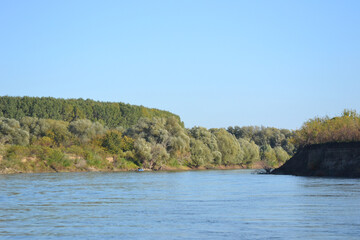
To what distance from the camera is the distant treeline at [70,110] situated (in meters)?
130

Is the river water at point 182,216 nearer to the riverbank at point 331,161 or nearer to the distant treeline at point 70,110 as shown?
the riverbank at point 331,161

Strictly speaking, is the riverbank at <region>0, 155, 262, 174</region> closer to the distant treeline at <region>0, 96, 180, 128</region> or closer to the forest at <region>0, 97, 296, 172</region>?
the forest at <region>0, 97, 296, 172</region>

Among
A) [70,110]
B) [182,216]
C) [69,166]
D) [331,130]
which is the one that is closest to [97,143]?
[69,166]

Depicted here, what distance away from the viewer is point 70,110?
→ 141 m

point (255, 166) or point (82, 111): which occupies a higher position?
point (82, 111)

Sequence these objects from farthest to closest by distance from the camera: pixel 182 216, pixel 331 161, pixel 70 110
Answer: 1. pixel 70 110
2. pixel 331 161
3. pixel 182 216

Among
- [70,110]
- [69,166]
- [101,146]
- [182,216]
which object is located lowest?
[182,216]

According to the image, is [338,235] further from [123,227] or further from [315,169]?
[315,169]

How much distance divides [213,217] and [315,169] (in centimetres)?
5430

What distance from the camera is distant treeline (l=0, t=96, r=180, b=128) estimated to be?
130250 millimetres

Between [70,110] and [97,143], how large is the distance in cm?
3234

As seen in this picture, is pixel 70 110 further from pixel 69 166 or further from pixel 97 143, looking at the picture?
pixel 69 166

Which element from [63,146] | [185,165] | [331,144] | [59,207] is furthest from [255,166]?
[59,207]

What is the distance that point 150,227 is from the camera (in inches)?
928
